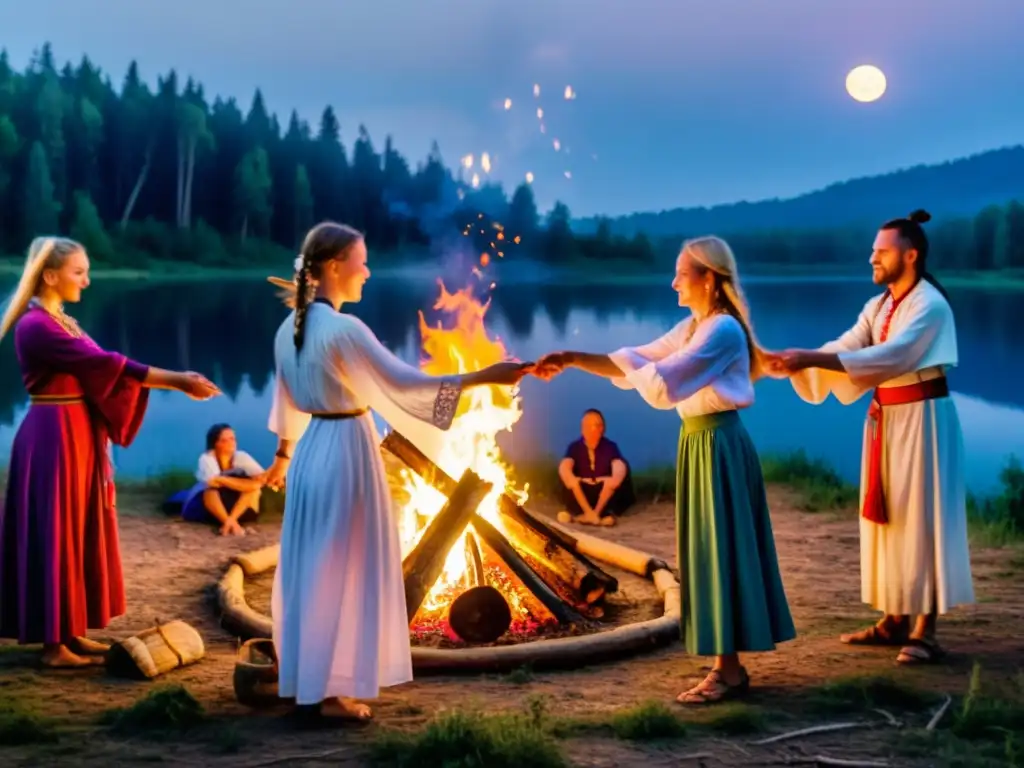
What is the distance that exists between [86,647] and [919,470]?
432 cm

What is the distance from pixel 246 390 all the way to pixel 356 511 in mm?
8994

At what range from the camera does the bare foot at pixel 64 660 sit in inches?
233

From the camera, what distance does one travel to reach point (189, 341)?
45.4 feet

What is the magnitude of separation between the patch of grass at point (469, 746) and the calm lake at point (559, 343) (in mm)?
7734

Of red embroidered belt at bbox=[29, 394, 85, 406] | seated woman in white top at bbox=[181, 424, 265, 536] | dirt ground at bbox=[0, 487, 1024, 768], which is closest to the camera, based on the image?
dirt ground at bbox=[0, 487, 1024, 768]

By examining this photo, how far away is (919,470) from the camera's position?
19.3 feet

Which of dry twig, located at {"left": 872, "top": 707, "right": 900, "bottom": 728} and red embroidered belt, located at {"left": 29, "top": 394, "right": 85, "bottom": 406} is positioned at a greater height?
red embroidered belt, located at {"left": 29, "top": 394, "right": 85, "bottom": 406}

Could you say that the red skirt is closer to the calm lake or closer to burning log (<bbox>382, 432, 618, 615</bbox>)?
burning log (<bbox>382, 432, 618, 615</bbox>)

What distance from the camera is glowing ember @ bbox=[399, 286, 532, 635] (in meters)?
6.93

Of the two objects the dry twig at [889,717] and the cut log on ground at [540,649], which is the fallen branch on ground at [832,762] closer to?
the dry twig at [889,717]

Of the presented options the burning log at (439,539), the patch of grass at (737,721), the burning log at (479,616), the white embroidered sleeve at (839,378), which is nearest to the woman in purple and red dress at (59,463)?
the burning log at (439,539)

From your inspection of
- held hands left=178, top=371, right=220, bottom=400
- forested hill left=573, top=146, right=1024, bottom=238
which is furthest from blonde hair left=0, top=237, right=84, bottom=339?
forested hill left=573, top=146, right=1024, bottom=238

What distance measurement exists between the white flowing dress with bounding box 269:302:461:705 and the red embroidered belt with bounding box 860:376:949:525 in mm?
2375

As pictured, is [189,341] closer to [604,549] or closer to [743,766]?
[604,549]
